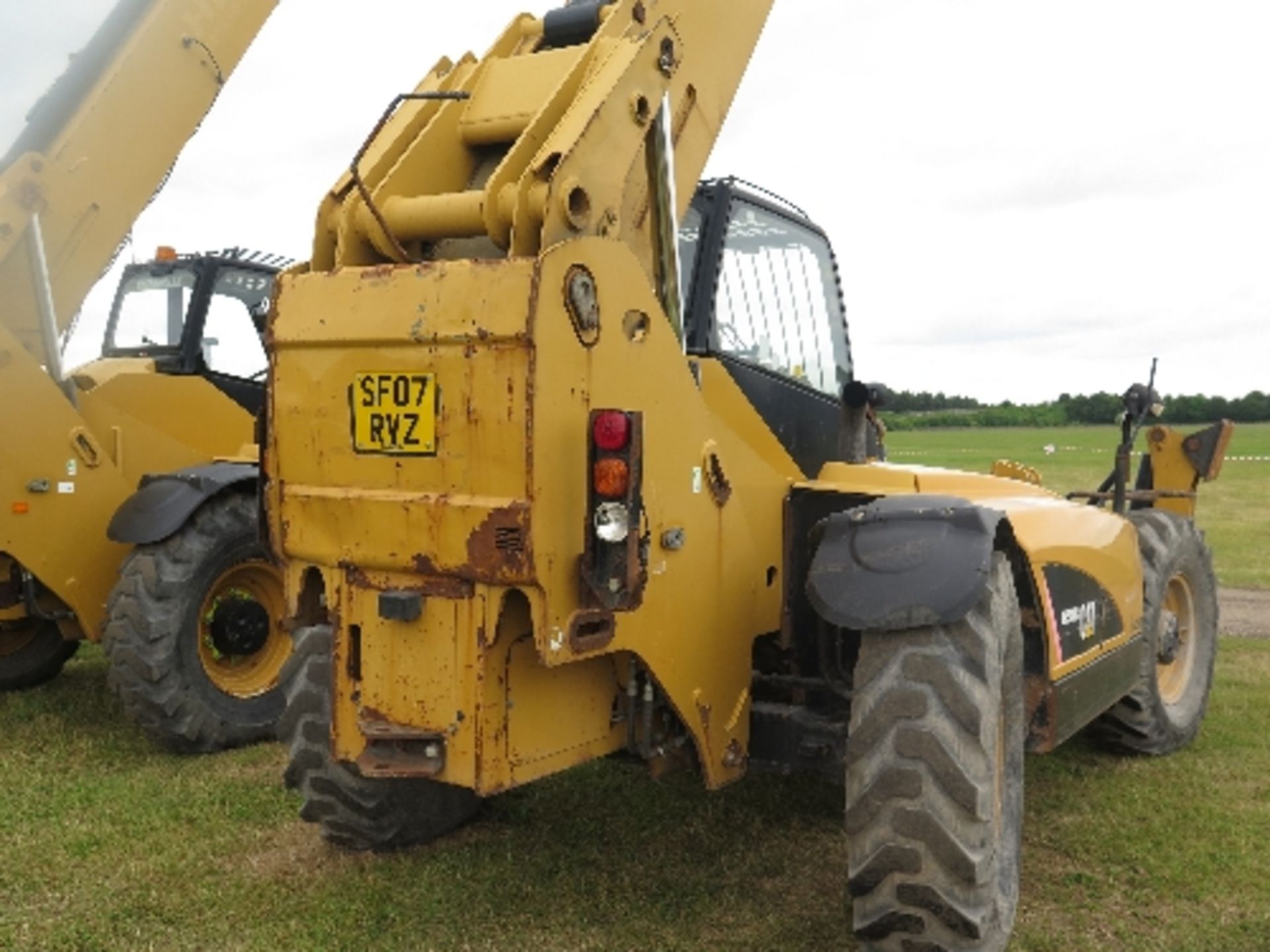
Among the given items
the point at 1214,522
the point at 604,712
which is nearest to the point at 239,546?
the point at 604,712

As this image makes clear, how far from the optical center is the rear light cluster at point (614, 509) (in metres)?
3.42

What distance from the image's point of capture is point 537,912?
4297mm

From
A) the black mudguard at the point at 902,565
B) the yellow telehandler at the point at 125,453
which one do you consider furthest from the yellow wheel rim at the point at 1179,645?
the yellow telehandler at the point at 125,453

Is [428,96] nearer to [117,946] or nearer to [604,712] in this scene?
[604,712]

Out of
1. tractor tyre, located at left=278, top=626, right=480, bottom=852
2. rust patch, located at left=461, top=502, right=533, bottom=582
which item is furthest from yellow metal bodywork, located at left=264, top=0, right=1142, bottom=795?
tractor tyre, located at left=278, top=626, right=480, bottom=852

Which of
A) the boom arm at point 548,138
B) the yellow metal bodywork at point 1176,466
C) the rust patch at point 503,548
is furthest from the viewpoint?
the yellow metal bodywork at point 1176,466

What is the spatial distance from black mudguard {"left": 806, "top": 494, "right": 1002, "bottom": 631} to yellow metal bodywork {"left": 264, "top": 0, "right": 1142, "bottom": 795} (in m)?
0.37

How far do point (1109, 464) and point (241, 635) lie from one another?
28722 mm

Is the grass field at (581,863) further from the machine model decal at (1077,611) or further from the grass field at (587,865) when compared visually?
the machine model decal at (1077,611)

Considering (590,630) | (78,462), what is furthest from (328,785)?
(78,462)

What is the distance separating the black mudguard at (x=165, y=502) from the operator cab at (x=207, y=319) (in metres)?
1.02

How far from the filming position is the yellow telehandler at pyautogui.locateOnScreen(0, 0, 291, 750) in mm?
6512

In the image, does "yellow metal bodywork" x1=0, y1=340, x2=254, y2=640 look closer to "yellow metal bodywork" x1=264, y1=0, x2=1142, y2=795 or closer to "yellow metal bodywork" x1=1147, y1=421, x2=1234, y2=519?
"yellow metal bodywork" x1=264, y1=0, x2=1142, y2=795

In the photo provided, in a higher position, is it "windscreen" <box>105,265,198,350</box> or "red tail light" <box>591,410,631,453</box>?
"windscreen" <box>105,265,198,350</box>
